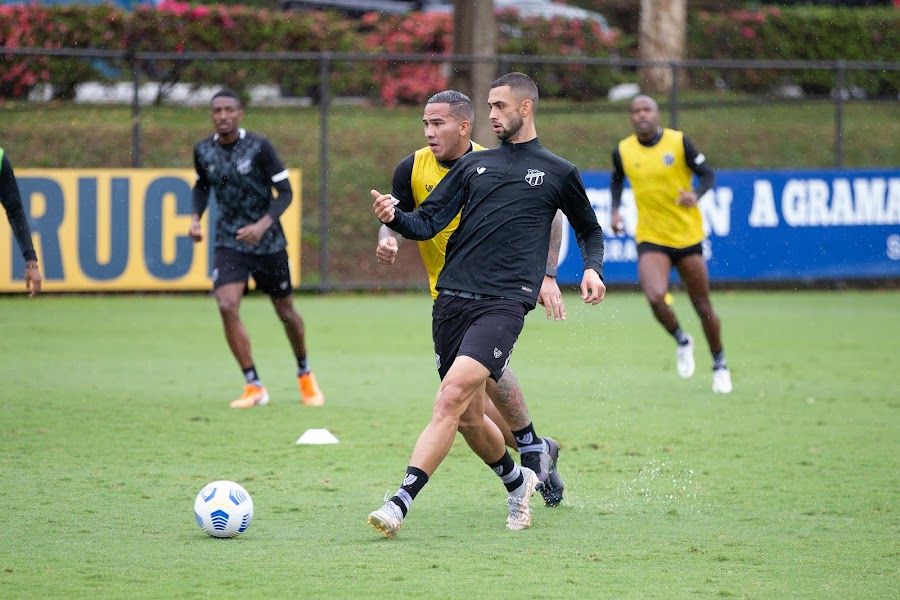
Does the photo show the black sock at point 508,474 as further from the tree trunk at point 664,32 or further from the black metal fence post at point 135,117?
the tree trunk at point 664,32

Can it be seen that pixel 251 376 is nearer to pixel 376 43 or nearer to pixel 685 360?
pixel 685 360

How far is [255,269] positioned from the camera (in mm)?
10375

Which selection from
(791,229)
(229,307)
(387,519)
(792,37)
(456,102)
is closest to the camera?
(387,519)

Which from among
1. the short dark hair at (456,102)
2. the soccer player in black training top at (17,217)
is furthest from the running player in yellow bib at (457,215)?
the soccer player in black training top at (17,217)

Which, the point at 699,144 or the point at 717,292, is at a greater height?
the point at 699,144

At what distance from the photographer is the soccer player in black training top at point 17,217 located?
343 inches

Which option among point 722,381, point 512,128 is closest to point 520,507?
point 512,128

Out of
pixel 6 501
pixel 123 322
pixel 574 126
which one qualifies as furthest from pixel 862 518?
pixel 574 126

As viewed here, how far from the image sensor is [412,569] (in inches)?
216

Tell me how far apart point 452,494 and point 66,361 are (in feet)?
21.7

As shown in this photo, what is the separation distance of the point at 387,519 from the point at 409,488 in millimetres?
205

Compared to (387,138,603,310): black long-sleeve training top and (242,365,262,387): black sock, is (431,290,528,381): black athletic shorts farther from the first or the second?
(242,365,262,387): black sock

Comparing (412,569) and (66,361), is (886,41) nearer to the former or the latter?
(66,361)

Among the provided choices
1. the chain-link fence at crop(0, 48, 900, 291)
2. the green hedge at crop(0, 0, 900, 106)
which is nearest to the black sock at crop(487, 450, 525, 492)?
the chain-link fence at crop(0, 48, 900, 291)
